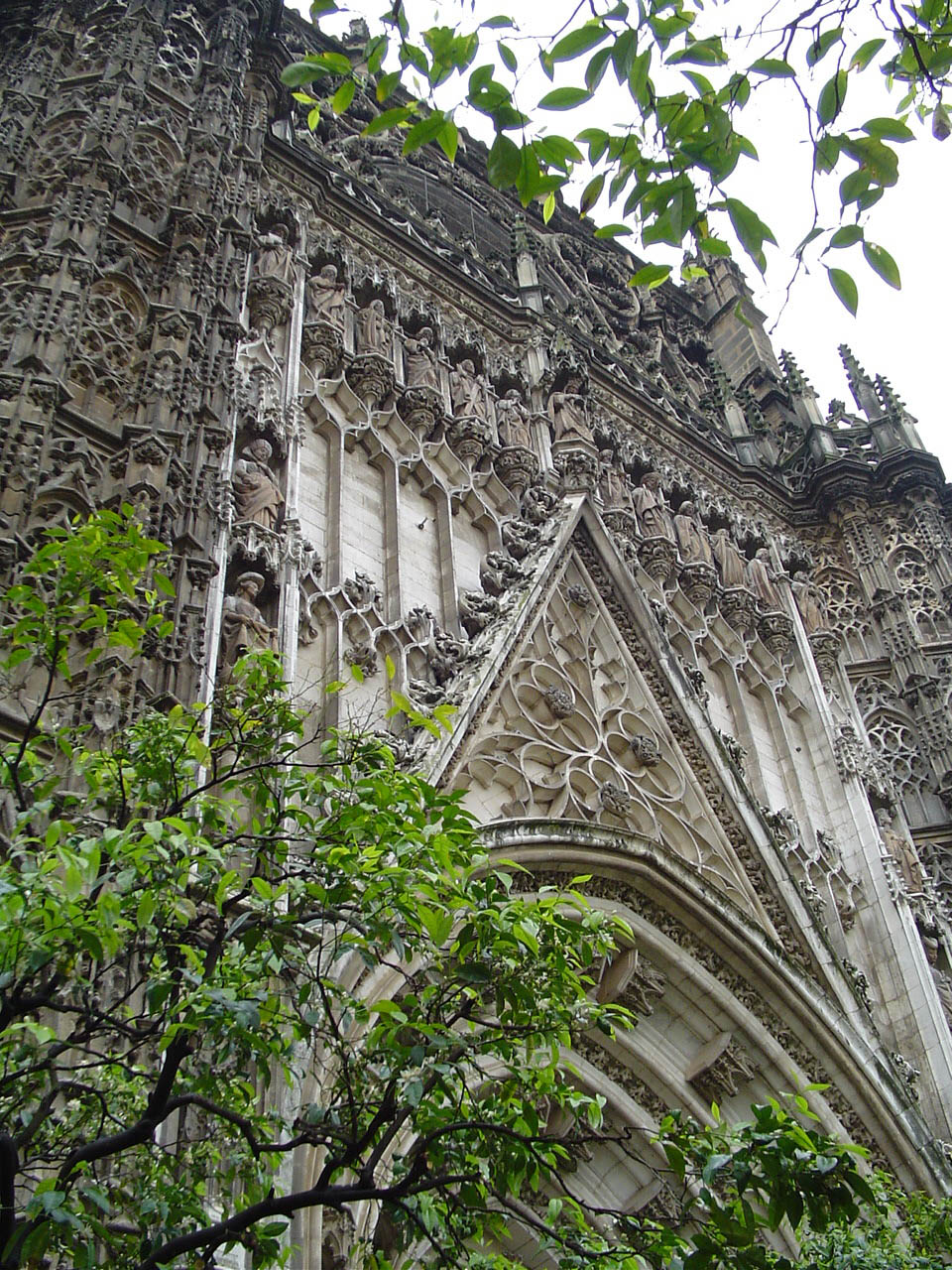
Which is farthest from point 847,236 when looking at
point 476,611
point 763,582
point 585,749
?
point 763,582

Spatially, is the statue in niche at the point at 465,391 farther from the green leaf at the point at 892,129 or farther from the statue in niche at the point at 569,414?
the green leaf at the point at 892,129

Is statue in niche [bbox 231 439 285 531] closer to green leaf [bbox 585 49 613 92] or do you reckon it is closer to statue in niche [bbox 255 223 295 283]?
statue in niche [bbox 255 223 295 283]

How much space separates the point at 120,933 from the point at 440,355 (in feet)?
34.2

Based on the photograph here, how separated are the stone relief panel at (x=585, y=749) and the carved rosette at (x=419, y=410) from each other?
203cm

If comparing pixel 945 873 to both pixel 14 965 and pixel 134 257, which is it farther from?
pixel 14 965

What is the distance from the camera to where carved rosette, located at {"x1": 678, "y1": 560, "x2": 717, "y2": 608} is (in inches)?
588

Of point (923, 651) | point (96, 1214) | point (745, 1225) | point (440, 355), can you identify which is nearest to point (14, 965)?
point (96, 1214)

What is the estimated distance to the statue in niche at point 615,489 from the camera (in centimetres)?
1492

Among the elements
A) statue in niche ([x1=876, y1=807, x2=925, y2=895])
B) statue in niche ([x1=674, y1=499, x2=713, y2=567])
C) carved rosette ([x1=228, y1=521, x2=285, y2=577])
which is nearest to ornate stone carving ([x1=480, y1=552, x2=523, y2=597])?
carved rosette ([x1=228, y1=521, x2=285, y2=577])

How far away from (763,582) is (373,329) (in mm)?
5631

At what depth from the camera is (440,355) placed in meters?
14.5

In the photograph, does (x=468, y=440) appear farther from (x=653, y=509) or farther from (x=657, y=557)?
(x=653, y=509)

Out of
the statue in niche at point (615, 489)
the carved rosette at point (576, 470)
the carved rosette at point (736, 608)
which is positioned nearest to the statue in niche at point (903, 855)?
the carved rosette at point (736, 608)

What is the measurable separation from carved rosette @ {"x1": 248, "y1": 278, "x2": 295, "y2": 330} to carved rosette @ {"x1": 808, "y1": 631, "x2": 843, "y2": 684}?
24.0ft
